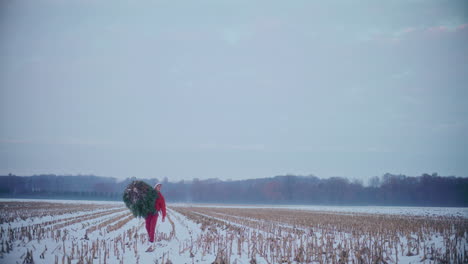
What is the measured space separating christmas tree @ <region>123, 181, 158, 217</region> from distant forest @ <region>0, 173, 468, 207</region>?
8217 centimetres

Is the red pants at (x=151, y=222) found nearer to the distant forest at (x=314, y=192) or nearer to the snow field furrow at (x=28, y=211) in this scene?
the snow field furrow at (x=28, y=211)

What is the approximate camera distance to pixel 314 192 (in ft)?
348

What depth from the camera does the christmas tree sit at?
10.7 metres

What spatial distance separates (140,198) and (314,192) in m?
103

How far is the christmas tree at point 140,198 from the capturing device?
422 inches

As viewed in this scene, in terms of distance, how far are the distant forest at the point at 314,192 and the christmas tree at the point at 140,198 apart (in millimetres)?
82166

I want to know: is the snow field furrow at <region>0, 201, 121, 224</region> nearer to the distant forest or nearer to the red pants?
the red pants

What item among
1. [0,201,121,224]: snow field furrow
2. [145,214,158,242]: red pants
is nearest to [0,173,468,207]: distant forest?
[0,201,121,224]: snow field furrow

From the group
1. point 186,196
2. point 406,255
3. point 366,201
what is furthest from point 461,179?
point 186,196

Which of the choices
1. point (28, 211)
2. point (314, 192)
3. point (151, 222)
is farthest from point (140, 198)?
point (314, 192)

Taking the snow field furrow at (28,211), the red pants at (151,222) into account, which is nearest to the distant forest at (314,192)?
the snow field furrow at (28,211)

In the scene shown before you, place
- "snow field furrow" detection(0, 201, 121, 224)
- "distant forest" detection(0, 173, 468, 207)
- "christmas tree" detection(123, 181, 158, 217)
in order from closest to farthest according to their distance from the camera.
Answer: "christmas tree" detection(123, 181, 158, 217) < "snow field furrow" detection(0, 201, 121, 224) < "distant forest" detection(0, 173, 468, 207)

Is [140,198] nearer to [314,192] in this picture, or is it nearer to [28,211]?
[28,211]

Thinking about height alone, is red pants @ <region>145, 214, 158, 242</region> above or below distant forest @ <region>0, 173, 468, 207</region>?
above
